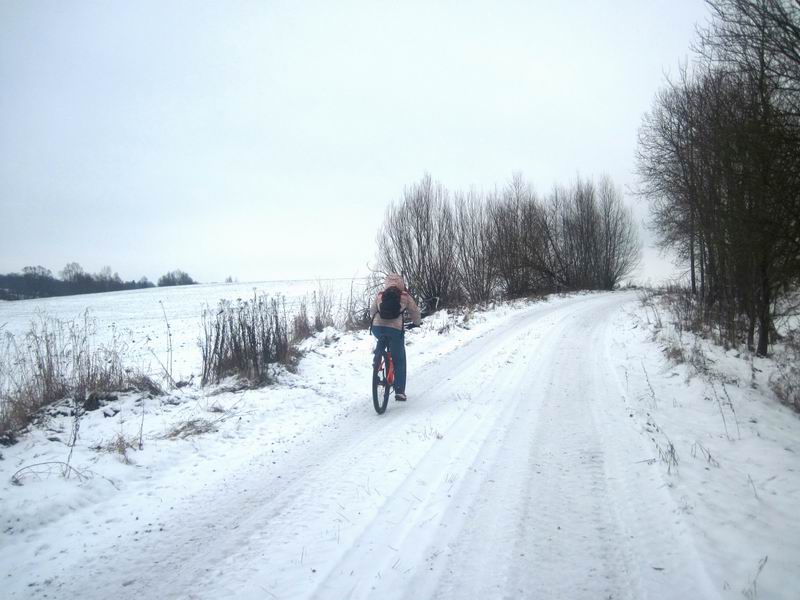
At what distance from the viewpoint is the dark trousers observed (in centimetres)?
645

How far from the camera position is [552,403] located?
5.78 m

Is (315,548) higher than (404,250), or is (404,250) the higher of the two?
(404,250)

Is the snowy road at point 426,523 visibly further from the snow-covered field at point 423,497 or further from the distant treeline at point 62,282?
the distant treeline at point 62,282

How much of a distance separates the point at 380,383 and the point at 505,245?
2220cm

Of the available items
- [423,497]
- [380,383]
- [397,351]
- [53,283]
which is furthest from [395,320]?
[53,283]

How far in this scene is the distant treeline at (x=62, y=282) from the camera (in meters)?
53.4

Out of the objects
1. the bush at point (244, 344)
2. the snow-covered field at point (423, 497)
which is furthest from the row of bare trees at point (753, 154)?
the bush at point (244, 344)

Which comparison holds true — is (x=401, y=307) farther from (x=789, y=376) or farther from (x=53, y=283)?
(x=53, y=283)

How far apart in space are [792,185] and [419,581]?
775 cm

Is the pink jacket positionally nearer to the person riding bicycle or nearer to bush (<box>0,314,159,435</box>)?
the person riding bicycle

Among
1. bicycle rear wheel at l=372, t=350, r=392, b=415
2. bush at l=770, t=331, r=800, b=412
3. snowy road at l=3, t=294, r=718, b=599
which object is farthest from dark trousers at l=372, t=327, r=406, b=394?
bush at l=770, t=331, r=800, b=412

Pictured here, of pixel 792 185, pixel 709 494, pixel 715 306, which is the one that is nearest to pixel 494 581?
pixel 709 494

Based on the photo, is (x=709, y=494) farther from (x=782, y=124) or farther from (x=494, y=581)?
(x=782, y=124)

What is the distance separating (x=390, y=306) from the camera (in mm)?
6488
